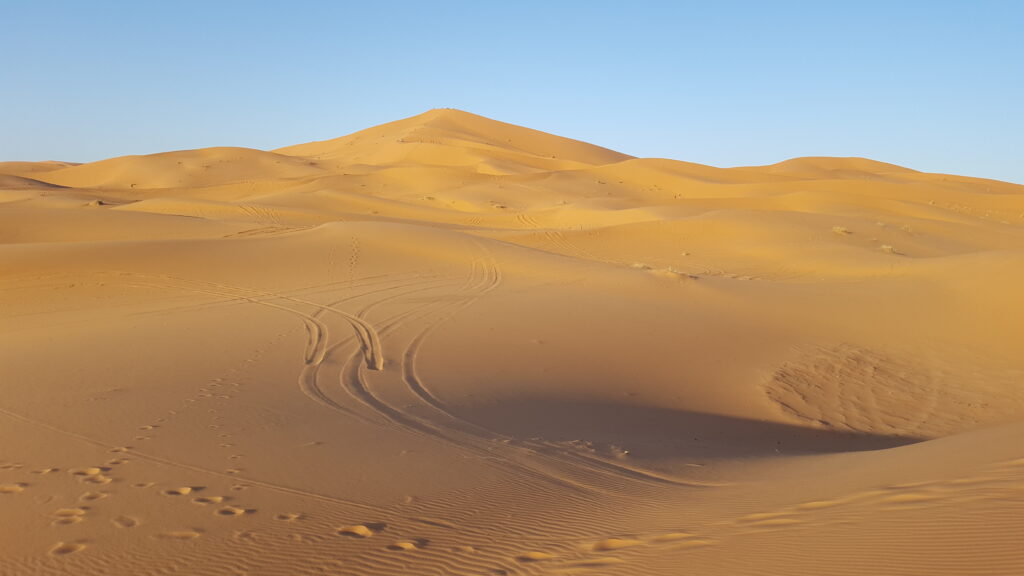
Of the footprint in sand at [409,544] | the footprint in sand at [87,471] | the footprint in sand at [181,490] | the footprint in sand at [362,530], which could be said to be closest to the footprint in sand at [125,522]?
the footprint in sand at [181,490]

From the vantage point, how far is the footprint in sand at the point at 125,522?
4258mm

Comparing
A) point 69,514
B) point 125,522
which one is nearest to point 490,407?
point 125,522

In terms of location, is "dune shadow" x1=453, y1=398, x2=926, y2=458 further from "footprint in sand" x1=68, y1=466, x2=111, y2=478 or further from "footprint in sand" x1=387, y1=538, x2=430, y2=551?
"footprint in sand" x1=68, y1=466, x2=111, y2=478

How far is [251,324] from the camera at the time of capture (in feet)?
34.2

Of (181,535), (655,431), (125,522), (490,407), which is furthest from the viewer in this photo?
(490,407)

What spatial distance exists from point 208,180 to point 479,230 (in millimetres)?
37375

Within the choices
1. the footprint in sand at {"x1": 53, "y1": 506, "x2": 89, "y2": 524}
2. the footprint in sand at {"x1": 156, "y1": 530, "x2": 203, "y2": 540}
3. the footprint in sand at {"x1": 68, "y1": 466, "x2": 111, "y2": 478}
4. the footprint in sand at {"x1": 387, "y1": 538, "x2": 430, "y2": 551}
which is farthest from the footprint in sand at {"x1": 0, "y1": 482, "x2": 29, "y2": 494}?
the footprint in sand at {"x1": 387, "y1": 538, "x2": 430, "y2": 551}

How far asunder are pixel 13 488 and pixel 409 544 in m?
2.64

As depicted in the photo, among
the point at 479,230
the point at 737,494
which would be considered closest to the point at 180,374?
the point at 737,494

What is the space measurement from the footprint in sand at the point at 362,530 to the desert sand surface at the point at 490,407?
0.02m

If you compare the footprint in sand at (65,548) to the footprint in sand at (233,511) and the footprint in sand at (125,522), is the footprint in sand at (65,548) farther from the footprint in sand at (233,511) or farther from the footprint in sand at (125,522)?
the footprint in sand at (233,511)

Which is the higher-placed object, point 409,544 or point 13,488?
point 409,544

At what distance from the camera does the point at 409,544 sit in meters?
4.21

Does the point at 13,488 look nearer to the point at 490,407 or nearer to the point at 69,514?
the point at 69,514
